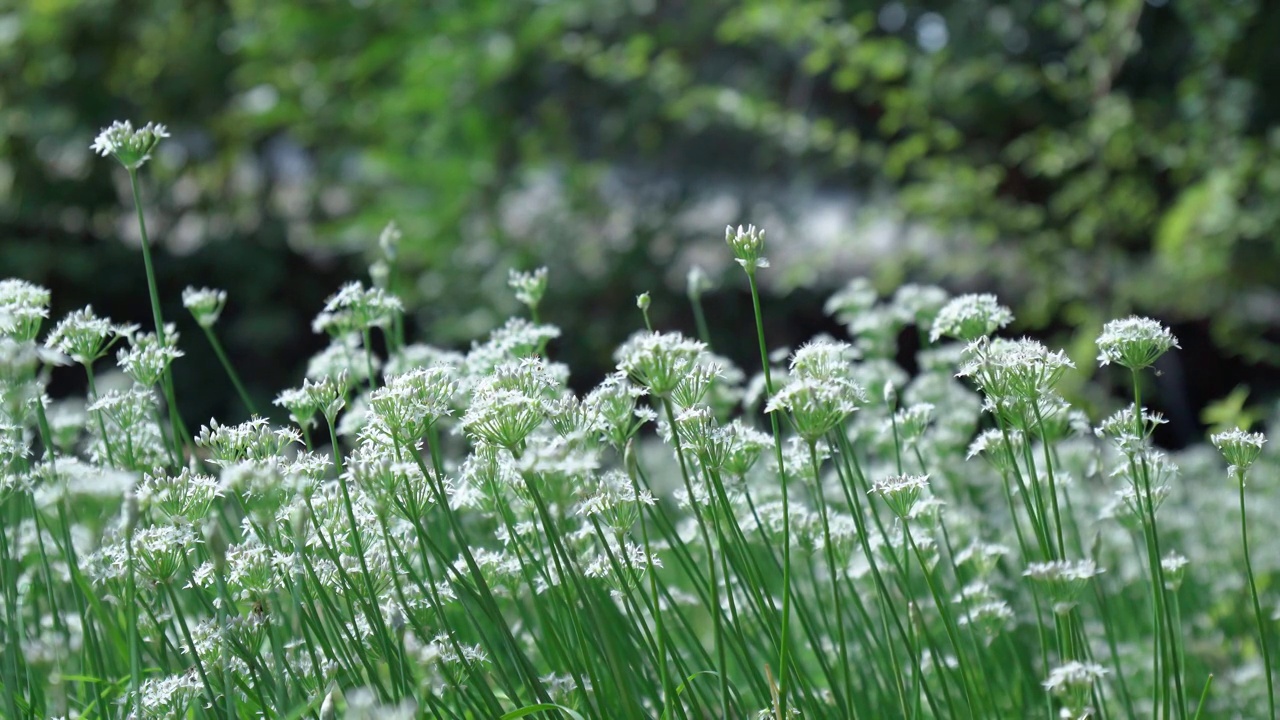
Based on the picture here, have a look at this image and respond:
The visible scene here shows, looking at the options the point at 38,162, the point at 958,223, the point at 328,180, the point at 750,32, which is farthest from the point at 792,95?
the point at 38,162

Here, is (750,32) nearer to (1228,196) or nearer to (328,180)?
(1228,196)

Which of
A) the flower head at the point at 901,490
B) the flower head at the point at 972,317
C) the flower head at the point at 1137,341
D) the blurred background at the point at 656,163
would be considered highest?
the blurred background at the point at 656,163

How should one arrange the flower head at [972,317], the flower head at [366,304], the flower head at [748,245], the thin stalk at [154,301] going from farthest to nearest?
the flower head at [366,304], the flower head at [972,317], the thin stalk at [154,301], the flower head at [748,245]

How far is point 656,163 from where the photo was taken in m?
6.68

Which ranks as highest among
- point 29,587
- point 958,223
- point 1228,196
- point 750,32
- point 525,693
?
point 750,32

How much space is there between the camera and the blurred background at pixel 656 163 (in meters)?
4.74

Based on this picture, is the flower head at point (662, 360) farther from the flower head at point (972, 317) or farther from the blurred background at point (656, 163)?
the blurred background at point (656, 163)

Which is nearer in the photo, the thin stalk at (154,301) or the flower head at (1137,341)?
the flower head at (1137,341)

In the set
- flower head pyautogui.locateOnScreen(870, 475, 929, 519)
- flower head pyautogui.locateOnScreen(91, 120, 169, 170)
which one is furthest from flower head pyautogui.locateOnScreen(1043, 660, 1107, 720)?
flower head pyautogui.locateOnScreen(91, 120, 169, 170)

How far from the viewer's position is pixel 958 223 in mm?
5051

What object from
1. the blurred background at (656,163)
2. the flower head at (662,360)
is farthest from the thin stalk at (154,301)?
the blurred background at (656,163)

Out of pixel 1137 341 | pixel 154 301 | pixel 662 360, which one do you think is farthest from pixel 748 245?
pixel 154 301

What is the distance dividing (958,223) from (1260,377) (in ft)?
9.01

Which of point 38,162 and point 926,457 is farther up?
point 38,162
